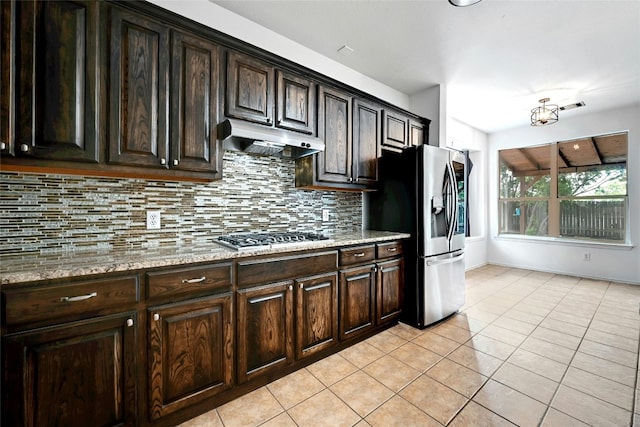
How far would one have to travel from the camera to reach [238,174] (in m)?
2.23

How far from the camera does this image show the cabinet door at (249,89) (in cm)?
190

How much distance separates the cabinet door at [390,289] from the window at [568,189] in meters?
4.11

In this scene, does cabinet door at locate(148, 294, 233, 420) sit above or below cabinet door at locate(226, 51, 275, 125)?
below

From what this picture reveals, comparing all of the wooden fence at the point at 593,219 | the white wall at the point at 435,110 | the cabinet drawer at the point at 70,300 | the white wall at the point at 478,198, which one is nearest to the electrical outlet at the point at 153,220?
the cabinet drawer at the point at 70,300

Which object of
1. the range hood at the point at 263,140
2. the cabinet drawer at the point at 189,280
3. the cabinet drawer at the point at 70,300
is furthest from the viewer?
the range hood at the point at 263,140

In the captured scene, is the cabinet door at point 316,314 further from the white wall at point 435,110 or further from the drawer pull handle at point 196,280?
the white wall at point 435,110

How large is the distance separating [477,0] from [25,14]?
266cm

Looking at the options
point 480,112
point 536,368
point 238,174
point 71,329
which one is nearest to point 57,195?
point 71,329

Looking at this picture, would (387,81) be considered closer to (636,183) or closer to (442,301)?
(442,301)

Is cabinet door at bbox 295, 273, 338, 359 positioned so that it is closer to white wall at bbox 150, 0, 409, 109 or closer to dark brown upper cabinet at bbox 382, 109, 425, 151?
dark brown upper cabinet at bbox 382, 109, 425, 151

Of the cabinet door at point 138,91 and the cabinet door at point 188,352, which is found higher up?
the cabinet door at point 138,91

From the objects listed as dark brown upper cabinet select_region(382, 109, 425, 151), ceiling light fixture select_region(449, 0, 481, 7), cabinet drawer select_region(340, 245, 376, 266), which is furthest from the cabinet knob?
ceiling light fixture select_region(449, 0, 481, 7)

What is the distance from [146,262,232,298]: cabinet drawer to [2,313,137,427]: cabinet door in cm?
17

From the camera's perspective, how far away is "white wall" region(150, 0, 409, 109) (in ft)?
6.49
